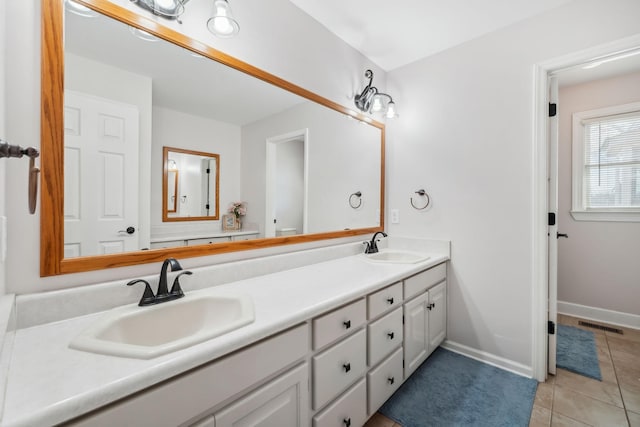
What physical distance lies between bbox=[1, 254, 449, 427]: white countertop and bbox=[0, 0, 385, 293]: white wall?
20cm

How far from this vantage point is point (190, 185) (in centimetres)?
135

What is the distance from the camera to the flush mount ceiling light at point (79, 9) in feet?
3.25

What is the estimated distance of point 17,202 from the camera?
35.5 inches

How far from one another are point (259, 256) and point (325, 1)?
5.19 ft

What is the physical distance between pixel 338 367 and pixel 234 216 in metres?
0.88

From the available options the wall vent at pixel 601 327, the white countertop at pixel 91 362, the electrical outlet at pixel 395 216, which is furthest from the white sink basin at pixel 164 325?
the wall vent at pixel 601 327

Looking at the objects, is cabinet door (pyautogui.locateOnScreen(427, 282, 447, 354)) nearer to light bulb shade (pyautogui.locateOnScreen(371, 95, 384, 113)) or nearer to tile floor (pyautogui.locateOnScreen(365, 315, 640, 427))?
tile floor (pyautogui.locateOnScreen(365, 315, 640, 427))

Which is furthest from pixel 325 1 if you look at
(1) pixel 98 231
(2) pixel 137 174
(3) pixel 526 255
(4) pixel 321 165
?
(3) pixel 526 255

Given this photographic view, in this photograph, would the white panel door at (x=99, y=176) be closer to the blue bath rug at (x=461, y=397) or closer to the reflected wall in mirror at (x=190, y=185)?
the reflected wall in mirror at (x=190, y=185)

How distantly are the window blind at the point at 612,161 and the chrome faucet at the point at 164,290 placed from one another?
368cm

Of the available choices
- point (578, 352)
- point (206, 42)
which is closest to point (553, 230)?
point (578, 352)

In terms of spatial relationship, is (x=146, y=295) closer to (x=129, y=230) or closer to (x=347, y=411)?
(x=129, y=230)

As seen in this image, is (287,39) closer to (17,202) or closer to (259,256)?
(259,256)

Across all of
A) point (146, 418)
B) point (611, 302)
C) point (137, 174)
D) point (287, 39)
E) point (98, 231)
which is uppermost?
point (287, 39)
